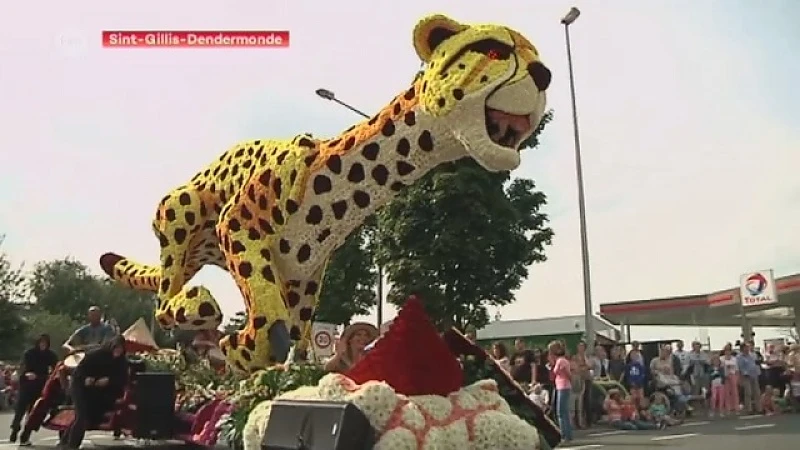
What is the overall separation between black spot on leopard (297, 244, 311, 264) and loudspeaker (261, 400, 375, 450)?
187 inches

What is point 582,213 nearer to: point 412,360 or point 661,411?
point 661,411

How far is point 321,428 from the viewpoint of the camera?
4.98m

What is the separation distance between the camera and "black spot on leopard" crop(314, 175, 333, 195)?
10039mm

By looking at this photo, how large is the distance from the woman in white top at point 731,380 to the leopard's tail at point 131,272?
1120 centimetres

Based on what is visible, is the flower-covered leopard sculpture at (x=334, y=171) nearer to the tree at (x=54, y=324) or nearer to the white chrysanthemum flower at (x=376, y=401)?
the white chrysanthemum flower at (x=376, y=401)

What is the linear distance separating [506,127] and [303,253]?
2536mm

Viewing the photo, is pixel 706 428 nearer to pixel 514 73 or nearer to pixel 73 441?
pixel 514 73

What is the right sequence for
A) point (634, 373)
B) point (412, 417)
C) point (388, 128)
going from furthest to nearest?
point (634, 373), point (388, 128), point (412, 417)

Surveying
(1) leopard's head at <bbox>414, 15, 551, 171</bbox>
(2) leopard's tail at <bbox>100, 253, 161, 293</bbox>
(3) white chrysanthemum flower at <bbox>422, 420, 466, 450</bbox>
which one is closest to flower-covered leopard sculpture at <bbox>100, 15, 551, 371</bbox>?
(1) leopard's head at <bbox>414, 15, 551, 171</bbox>

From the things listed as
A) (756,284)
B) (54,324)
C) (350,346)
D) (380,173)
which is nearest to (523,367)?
(380,173)

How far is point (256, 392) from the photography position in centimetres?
696

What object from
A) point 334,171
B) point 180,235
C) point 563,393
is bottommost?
point 563,393

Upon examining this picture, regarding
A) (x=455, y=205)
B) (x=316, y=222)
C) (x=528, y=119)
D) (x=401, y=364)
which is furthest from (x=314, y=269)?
(x=455, y=205)

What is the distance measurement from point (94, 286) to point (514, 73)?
216ft
